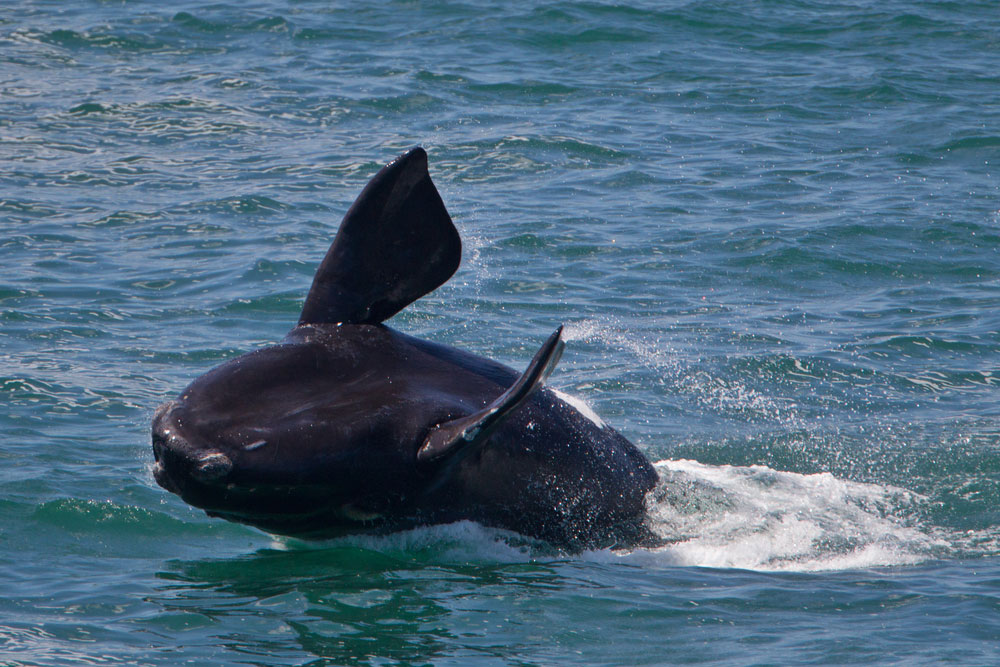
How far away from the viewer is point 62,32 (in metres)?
25.5

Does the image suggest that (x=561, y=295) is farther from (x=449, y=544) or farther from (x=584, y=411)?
(x=449, y=544)

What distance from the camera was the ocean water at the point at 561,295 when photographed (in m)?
7.13

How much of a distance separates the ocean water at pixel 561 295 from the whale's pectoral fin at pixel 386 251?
4.64ft

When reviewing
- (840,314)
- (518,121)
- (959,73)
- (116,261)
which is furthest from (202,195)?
(959,73)

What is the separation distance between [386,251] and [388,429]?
1293 mm

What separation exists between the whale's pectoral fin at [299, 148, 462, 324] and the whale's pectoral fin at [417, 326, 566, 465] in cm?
109

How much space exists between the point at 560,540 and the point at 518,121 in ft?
45.6

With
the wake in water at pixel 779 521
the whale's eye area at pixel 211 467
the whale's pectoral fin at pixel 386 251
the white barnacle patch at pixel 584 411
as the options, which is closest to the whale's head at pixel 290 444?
the whale's eye area at pixel 211 467

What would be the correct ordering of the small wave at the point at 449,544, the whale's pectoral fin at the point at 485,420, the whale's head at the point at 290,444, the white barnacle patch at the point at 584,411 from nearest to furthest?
the whale's pectoral fin at the point at 485,420 → the whale's head at the point at 290,444 → the small wave at the point at 449,544 → the white barnacle patch at the point at 584,411

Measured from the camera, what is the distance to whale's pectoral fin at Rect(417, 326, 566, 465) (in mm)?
6480

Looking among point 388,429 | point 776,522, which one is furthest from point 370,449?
point 776,522

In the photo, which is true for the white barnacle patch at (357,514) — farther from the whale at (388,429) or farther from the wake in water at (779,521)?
the wake in water at (779,521)

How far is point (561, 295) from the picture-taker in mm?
14508

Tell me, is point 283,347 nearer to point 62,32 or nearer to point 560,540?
point 560,540
